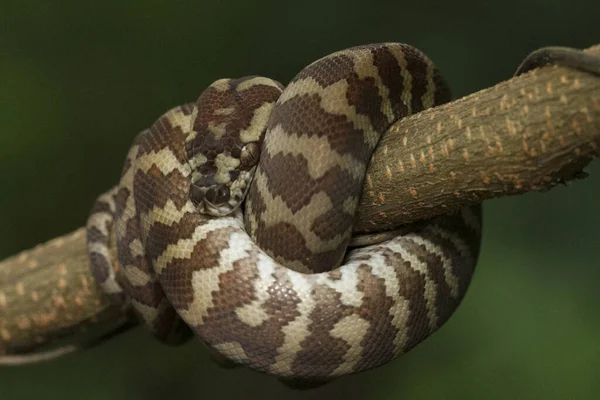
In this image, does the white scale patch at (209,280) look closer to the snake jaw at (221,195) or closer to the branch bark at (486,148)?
the snake jaw at (221,195)

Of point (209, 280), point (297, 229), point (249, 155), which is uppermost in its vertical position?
point (249, 155)

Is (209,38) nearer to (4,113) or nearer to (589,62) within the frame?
(4,113)

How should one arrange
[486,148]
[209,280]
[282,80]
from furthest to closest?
[282,80], [209,280], [486,148]

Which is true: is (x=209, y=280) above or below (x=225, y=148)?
below

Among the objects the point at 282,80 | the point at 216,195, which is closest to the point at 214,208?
the point at 216,195

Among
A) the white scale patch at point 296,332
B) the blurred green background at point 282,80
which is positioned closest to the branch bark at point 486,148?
the white scale patch at point 296,332

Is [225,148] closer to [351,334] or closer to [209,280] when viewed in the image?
[209,280]

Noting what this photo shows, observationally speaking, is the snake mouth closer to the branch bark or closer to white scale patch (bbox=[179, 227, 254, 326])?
white scale patch (bbox=[179, 227, 254, 326])

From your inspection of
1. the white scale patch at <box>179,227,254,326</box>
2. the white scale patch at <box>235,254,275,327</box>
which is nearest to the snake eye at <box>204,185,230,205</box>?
the white scale patch at <box>179,227,254,326</box>
